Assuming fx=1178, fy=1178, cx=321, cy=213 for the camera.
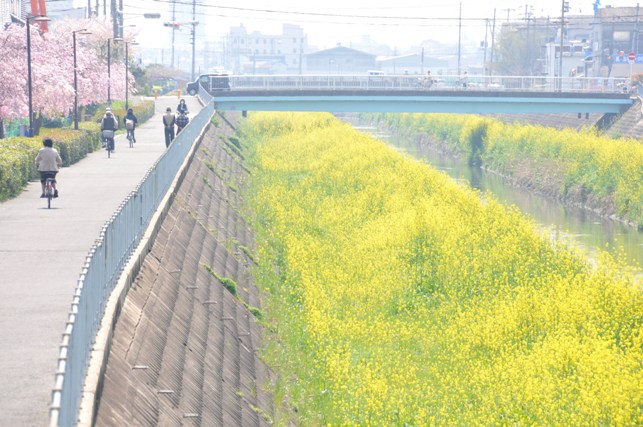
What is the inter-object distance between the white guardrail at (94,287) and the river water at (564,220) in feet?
38.3

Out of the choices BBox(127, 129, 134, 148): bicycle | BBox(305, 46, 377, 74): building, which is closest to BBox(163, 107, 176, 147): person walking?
BBox(127, 129, 134, 148): bicycle

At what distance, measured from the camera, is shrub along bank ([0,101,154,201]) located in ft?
83.7

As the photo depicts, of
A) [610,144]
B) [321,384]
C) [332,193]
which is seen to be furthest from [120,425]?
[610,144]

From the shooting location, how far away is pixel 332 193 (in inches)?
1583

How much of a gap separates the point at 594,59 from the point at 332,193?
74524mm

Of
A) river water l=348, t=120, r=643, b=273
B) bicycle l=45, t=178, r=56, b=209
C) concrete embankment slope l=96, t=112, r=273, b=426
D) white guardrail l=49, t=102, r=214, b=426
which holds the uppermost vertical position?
white guardrail l=49, t=102, r=214, b=426

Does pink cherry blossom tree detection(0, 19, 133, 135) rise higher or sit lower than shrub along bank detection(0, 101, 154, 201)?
higher

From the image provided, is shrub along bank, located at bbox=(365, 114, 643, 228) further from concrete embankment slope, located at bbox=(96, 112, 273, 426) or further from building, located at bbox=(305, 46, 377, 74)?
building, located at bbox=(305, 46, 377, 74)

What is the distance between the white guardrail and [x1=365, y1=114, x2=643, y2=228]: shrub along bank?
26.9 metres

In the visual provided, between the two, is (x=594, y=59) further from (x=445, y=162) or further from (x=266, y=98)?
(x=266, y=98)

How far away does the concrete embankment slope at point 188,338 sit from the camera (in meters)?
12.0

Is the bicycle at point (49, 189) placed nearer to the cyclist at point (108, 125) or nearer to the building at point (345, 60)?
the cyclist at point (108, 125)

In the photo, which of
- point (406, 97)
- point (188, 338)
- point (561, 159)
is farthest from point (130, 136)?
point (188, 338)

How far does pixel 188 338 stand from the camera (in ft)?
51.8
